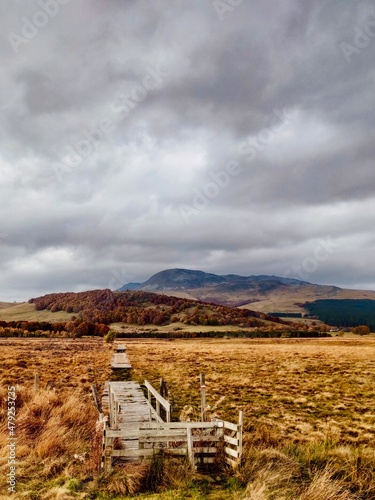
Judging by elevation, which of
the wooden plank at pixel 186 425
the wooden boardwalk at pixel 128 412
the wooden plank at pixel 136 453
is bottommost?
the wooden boardwalk at pixel 128 412

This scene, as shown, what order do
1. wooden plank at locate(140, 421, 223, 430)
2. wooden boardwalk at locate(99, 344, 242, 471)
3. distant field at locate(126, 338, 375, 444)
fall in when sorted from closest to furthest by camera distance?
wooden boardwalk at locate(99, 344, 242, 471) → wooden plank at locate(140, 421, 223, 430) → distant field at locate(126, 338, 375, 444)

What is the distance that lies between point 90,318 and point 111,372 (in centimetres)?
16654

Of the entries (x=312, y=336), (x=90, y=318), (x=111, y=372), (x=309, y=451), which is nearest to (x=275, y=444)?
(x=309, y=451)

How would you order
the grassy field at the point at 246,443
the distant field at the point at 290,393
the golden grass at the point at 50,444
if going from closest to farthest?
the grassy field at the point at 246,443
the golden grass at the point at 50,444
the distant field at the point at 290,393

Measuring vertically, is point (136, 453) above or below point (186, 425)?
below

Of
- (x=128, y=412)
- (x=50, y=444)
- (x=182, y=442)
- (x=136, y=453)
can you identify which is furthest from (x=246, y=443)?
(x=128, y=412)

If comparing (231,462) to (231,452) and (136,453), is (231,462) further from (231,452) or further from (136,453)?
(136,453)

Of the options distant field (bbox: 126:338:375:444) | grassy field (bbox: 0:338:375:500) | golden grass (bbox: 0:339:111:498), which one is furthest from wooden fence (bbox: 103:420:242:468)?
distant field (bbox: 126:338:375:444)

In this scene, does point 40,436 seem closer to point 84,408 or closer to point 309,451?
point 84,408

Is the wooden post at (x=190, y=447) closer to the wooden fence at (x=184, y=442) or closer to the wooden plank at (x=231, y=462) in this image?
the wooden fence at (x=184, y=442)

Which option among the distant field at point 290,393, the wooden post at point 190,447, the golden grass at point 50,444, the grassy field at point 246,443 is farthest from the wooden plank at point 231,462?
the distant field at point 290,393

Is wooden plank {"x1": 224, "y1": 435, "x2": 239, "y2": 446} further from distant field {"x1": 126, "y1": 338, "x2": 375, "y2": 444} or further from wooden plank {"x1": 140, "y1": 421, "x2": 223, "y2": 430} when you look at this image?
distant field {"x1": 126, "y1": 338, "x2": 375, "y2": 444}

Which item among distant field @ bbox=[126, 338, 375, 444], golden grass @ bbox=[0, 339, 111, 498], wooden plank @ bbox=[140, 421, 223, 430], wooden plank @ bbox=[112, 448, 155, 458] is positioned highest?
wooden plank @ bbox=[140, 421, 223, 430]

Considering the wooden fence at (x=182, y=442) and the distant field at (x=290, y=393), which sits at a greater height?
the wooden fence at (x=182, y=442)
